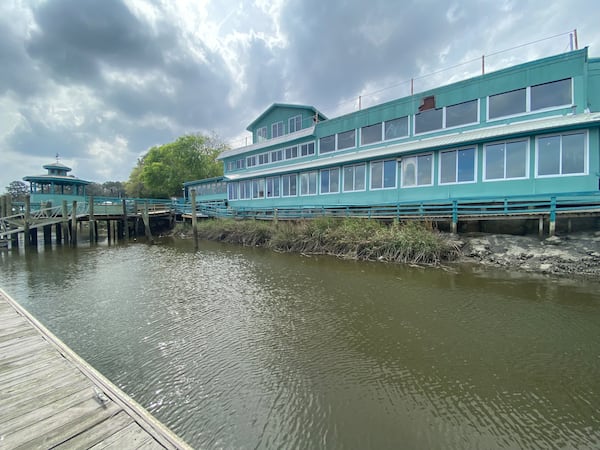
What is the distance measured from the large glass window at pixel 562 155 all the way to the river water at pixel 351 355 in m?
5.39

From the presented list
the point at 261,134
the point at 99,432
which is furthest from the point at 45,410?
the point at 261,134

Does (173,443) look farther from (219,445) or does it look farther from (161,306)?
(161,306)

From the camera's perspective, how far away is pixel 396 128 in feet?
55.3

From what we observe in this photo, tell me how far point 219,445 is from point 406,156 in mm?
15230

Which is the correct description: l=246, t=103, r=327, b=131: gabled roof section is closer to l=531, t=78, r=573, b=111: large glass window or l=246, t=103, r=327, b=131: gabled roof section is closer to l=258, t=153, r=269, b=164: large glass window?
l=258, t=153, r=269, b=164: large glass window

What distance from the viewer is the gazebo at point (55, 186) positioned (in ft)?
98.1

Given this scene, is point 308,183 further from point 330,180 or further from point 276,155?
point 276,155

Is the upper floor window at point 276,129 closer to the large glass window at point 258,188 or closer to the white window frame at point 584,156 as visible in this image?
the large glass window at point 258,188

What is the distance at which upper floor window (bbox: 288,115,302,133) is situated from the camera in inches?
933

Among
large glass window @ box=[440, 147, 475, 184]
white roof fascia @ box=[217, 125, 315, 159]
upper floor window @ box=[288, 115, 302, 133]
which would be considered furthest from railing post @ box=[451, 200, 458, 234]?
upper floor window @ box=[288, 115, 302, 133]

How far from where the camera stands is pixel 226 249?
17.1m

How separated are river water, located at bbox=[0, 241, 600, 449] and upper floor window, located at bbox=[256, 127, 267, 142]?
66.2 ft

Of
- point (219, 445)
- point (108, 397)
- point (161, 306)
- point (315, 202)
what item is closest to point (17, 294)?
point (161, 306)

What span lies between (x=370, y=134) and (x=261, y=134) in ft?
41.4
